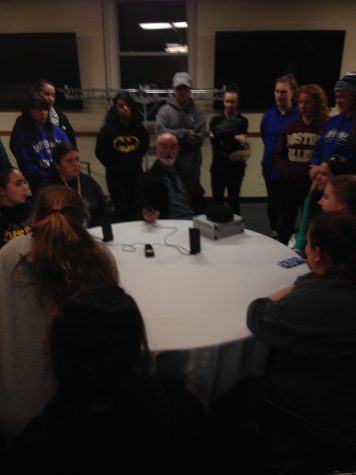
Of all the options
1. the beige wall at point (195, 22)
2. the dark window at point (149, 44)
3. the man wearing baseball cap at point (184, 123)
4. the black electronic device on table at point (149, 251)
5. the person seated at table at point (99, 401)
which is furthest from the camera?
the dark window at point (149, 44)

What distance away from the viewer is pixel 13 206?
2.32 meters

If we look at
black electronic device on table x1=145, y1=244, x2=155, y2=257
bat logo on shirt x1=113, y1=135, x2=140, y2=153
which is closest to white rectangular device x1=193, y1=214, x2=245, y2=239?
black electronic device on table x1=145, y1=244, x2=155, y2=257

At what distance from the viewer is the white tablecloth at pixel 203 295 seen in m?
1.39

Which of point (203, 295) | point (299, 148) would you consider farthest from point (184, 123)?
point (203, 295)

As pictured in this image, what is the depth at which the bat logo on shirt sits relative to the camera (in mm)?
3568

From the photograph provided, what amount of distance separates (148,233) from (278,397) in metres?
1.32

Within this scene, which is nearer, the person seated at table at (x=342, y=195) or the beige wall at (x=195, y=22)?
the person seated at table at (x=342, y=195)

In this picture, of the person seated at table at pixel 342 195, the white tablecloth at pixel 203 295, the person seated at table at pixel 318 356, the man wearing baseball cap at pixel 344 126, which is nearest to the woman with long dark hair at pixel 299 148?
the man wearing baseball cap at pixel 344 126

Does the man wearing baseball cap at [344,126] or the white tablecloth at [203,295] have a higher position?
the man wearing baseball cap at [344,126]

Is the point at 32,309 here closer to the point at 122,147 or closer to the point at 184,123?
the point at 122,147

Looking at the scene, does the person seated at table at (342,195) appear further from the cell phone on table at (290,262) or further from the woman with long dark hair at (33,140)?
the woman with long dark hair at (33,140)

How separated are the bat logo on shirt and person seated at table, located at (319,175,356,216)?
2042 mm

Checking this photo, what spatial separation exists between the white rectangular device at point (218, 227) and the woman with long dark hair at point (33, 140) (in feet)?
5.05

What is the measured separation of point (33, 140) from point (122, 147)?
0.76 m
